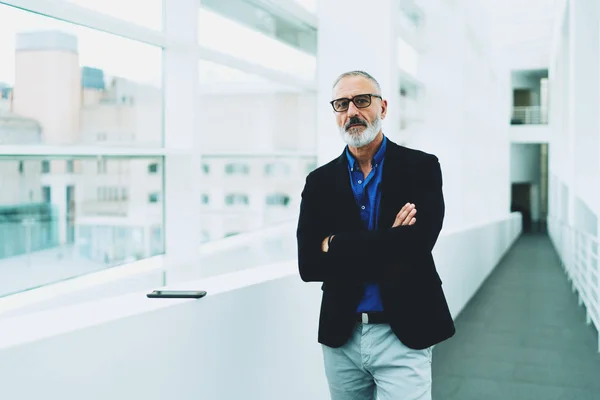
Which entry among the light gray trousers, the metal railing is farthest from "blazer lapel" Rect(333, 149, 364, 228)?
the metal railing

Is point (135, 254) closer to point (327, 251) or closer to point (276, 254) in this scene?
point (276, 254)

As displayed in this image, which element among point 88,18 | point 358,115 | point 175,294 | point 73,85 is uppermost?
point 88,18

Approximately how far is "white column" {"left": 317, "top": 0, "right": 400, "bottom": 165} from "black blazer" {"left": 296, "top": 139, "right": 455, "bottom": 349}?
10.9 ft

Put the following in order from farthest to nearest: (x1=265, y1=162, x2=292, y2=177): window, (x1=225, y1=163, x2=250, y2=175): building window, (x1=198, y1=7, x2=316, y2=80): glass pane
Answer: (x1=265, y1=162, x2=292, y2=177): window → (x1=225, y1=163, x2=250, y2=175): building window → (x1=198, y1=7, x2=316, y2=80): glass pane

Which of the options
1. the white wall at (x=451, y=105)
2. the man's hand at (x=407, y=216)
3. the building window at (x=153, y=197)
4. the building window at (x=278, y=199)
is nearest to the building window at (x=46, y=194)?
the building window at (x=153, y=197)

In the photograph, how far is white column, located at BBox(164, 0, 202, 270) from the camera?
349cm

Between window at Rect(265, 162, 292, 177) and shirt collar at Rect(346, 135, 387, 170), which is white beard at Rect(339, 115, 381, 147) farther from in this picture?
window at Rect(265, 162, 292, 177)

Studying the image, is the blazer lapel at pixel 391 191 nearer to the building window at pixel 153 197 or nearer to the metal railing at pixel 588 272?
the building window at pixel 153 197

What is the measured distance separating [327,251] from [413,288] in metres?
0.23

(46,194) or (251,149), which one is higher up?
(251,149)

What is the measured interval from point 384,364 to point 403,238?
320 millimetres

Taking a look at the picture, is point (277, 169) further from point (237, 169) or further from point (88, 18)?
point (88, 18)

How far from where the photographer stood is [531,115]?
25.1m

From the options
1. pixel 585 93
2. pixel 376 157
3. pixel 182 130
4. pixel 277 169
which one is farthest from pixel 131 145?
pixel 585 93
